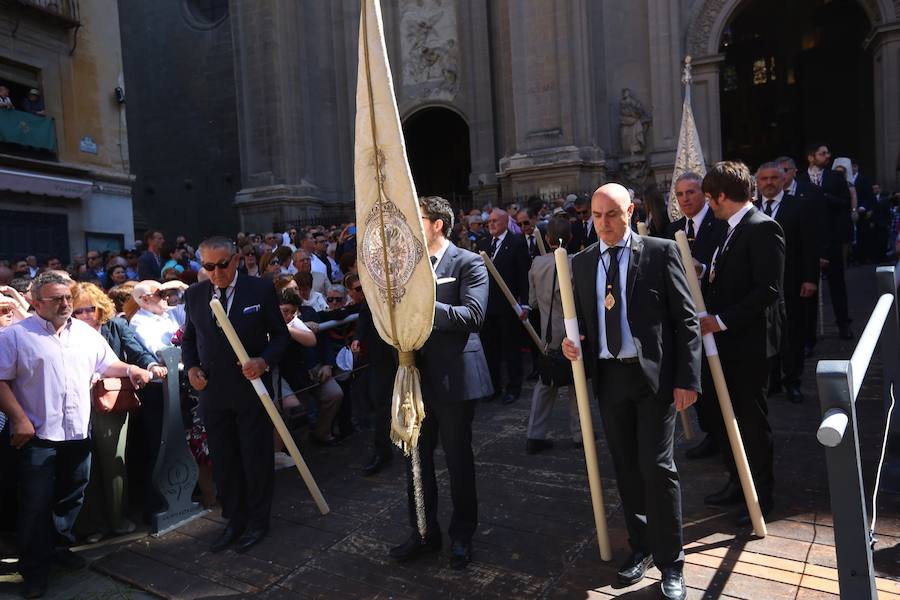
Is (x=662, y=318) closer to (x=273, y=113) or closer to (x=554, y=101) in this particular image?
(x=554, y=101)

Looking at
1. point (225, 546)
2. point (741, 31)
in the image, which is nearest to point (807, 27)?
point (741, 31)

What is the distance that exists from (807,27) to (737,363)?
2853 centimetres

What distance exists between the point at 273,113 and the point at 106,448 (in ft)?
58.5

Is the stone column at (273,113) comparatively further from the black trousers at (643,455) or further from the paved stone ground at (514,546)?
the black trousers at (643,455)

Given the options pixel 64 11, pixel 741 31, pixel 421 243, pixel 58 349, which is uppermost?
pixel 741 31

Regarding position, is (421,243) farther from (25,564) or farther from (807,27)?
(807,27)

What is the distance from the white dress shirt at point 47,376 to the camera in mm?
4465

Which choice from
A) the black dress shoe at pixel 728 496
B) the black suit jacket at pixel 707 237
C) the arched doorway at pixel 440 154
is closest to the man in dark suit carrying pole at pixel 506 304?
the black suit jacket at pixel 707 237

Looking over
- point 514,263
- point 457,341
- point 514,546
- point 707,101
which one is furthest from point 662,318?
point 707,101

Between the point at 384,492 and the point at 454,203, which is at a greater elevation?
the point at 454,203

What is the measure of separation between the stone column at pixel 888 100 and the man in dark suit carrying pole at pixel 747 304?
15.4 meters

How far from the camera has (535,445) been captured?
582 centimetres

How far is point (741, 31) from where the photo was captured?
28.7 meters

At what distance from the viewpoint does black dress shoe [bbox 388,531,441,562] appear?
13.5 ft
